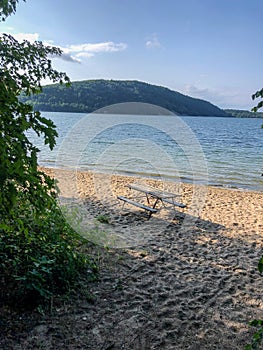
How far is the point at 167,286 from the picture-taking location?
13.2 feet

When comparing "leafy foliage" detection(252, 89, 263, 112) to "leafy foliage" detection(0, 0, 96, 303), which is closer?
"leafy foliage" detection(252, 89, 263, 112)

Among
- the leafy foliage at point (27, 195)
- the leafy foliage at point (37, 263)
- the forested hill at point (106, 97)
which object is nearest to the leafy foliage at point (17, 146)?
the leafy foliage at point (27, 195)

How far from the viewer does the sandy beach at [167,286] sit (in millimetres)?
2975

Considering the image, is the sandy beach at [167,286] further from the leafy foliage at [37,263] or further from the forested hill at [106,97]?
the forested hill at [106,97]

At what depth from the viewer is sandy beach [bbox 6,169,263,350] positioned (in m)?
2.97

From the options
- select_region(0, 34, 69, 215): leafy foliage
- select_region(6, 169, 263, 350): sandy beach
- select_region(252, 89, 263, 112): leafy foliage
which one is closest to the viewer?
select_region(252, 89, 263, 112): leafy foliage

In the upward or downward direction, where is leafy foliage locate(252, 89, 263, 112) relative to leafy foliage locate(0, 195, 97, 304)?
upward

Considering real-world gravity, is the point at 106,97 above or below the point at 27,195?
above

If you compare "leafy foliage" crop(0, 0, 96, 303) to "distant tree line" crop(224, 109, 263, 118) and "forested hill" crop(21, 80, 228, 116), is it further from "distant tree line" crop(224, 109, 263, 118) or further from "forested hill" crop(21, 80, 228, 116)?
"forested hill" crop(21, 80, 228, 116)

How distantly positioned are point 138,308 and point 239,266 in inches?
84.7

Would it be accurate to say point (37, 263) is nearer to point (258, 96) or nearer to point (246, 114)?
point (258, 96)

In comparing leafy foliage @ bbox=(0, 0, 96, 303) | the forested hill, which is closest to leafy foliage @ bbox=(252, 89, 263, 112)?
leafy foliage @ bbox=(0, 0, 96, 303)

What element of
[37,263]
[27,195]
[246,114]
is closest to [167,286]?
[37,263]

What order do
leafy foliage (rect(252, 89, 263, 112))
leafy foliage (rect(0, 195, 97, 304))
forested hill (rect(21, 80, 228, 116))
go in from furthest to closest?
1. forested hill (rect(21, 80, 228, 116))
2. leafy foliage (rect(0, 195, 97, 304))
3. leafy foliage (rect(252, 89, 263, 112))
